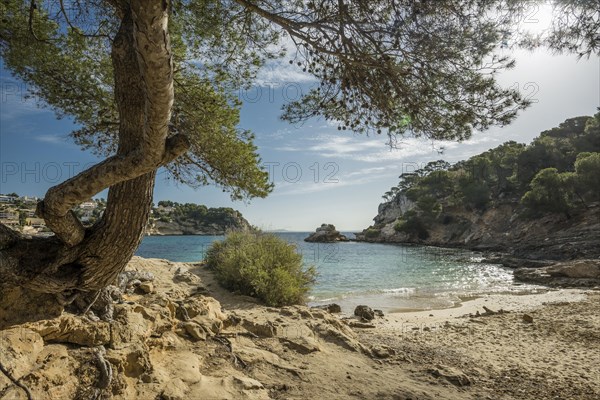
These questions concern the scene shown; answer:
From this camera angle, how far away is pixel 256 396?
3070 millimetres

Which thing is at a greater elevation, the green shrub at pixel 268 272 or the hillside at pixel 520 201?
the hillside at pixel 520 201

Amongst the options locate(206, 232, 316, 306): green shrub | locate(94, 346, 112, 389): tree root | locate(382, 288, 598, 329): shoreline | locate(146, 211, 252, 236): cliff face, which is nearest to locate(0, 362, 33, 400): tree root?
locate(94, 346, 112, 389): tree root

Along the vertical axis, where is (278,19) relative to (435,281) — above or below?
above

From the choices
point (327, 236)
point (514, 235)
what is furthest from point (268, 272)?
point (327, 236)

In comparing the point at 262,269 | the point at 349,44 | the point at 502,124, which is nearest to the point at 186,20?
the point at 349,44

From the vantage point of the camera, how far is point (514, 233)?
37.9 m

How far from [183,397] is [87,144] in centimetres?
450

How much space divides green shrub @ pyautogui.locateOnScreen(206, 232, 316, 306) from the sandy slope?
0.60 metres

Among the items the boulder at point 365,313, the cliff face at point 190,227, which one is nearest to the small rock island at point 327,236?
the cliff face at point 190,227

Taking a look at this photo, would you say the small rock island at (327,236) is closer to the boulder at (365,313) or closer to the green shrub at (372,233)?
the green shrub at (372,233)

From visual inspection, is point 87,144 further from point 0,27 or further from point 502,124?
point 502,124

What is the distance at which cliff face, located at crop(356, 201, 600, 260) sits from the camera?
24.2 m

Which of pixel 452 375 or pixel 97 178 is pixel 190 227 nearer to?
pixel 452 375

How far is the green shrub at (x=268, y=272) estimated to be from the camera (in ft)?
27.0
